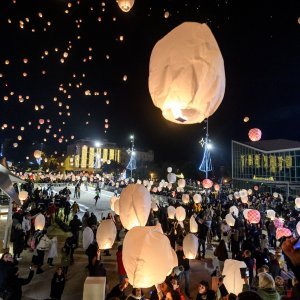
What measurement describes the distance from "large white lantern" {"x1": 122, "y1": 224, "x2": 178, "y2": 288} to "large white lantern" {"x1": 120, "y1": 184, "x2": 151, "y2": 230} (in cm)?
192

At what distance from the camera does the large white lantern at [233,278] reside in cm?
471

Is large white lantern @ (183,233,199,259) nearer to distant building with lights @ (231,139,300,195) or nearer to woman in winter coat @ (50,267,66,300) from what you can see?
woman in winter coat @ (50,267,66,300)

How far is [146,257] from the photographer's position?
10.5ft

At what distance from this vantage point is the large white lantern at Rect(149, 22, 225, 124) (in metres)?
2.54

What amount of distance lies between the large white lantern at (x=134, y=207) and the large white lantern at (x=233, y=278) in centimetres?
166

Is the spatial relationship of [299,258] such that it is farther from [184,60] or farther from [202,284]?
[202,284]

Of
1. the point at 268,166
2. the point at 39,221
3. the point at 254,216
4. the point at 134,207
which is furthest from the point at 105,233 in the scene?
the point at 268,166

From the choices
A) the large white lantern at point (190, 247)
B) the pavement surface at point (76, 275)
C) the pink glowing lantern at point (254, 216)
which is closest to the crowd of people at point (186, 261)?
the large white lantern at point (190, 247)

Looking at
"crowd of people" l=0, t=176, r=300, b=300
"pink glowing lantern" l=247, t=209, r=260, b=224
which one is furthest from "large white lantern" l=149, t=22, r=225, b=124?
"pink glowing lantern" l=247, t=209, r=260, b=224

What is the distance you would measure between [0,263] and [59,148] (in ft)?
289

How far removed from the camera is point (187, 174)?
147 feet

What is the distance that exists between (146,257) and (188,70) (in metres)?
2.04

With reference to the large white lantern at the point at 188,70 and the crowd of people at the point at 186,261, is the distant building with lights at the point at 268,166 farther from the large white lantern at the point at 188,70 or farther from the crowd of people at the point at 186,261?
the large white lantern at the point at 188,70

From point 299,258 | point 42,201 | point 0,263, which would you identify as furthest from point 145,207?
point 42,201
